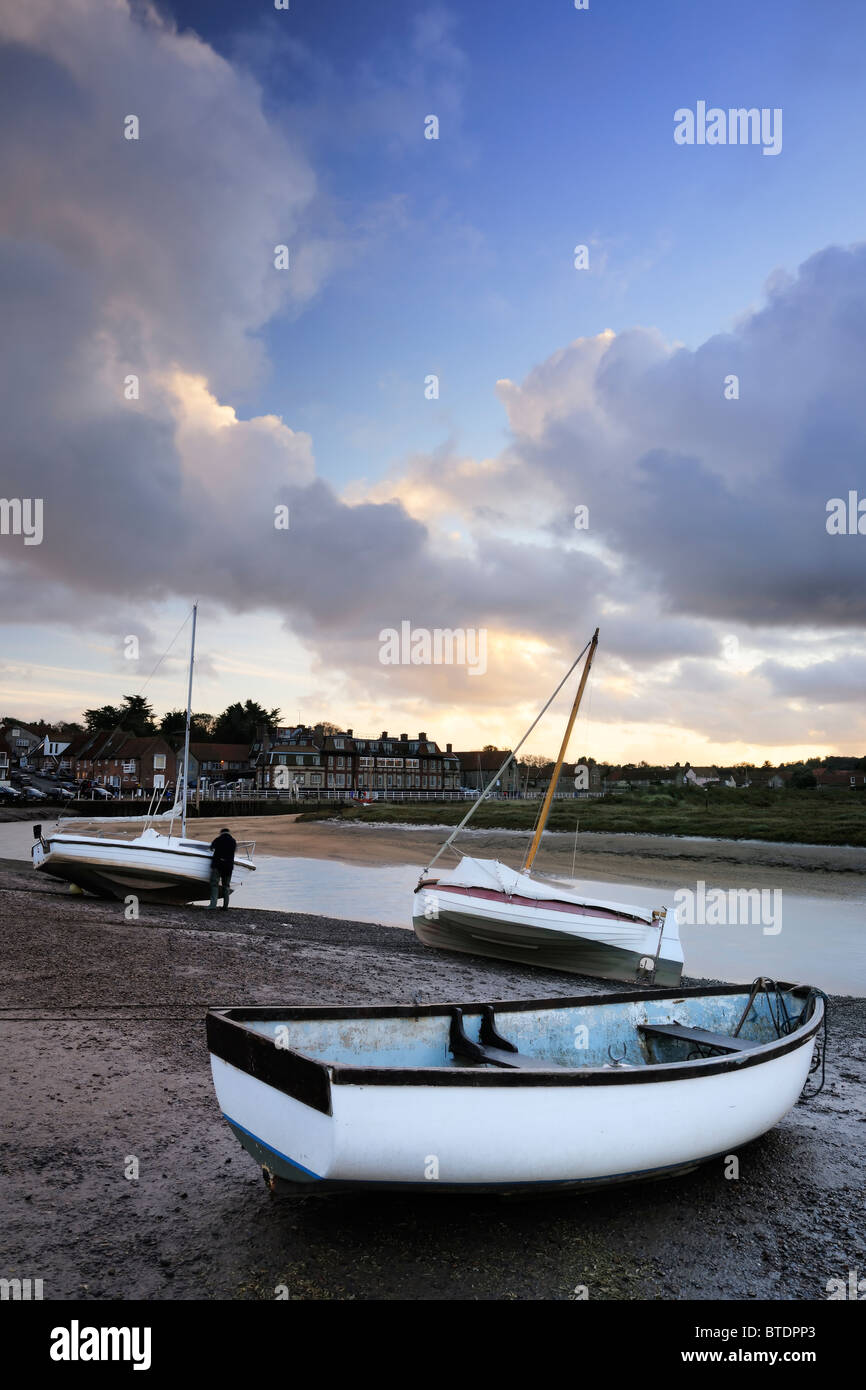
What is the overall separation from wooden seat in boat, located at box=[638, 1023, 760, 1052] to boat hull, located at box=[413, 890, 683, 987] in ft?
22.0

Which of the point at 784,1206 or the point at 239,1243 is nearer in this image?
the point at 239,1243

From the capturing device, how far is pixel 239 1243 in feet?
15.6

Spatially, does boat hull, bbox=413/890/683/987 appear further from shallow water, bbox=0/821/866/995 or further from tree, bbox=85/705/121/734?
tree, bbox=85/705/121/734

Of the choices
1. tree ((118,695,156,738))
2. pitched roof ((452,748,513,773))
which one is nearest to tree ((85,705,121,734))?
tree ((118,695,156,738))

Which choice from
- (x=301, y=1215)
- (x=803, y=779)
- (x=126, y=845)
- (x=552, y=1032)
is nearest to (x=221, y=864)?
(x=126, y=845)

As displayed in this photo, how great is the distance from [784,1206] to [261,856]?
37.1m

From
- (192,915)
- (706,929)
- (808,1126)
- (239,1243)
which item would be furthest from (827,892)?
(239,1243)

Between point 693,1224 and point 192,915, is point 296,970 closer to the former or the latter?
point 192,915

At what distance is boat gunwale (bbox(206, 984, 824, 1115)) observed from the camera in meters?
4.31

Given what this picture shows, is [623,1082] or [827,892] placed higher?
[623,1082]

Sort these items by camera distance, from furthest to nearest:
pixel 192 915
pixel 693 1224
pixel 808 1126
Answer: pixel 192 915 < pixel 808 1126 < pixel 693 1224

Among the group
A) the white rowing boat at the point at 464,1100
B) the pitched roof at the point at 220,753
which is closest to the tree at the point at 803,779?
the pitched roof at the point at 220,753

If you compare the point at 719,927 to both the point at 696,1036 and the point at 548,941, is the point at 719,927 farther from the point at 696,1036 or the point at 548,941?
the point at 696,1036

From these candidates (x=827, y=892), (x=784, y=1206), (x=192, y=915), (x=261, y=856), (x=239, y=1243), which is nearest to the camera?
(x=239, y=1243)
